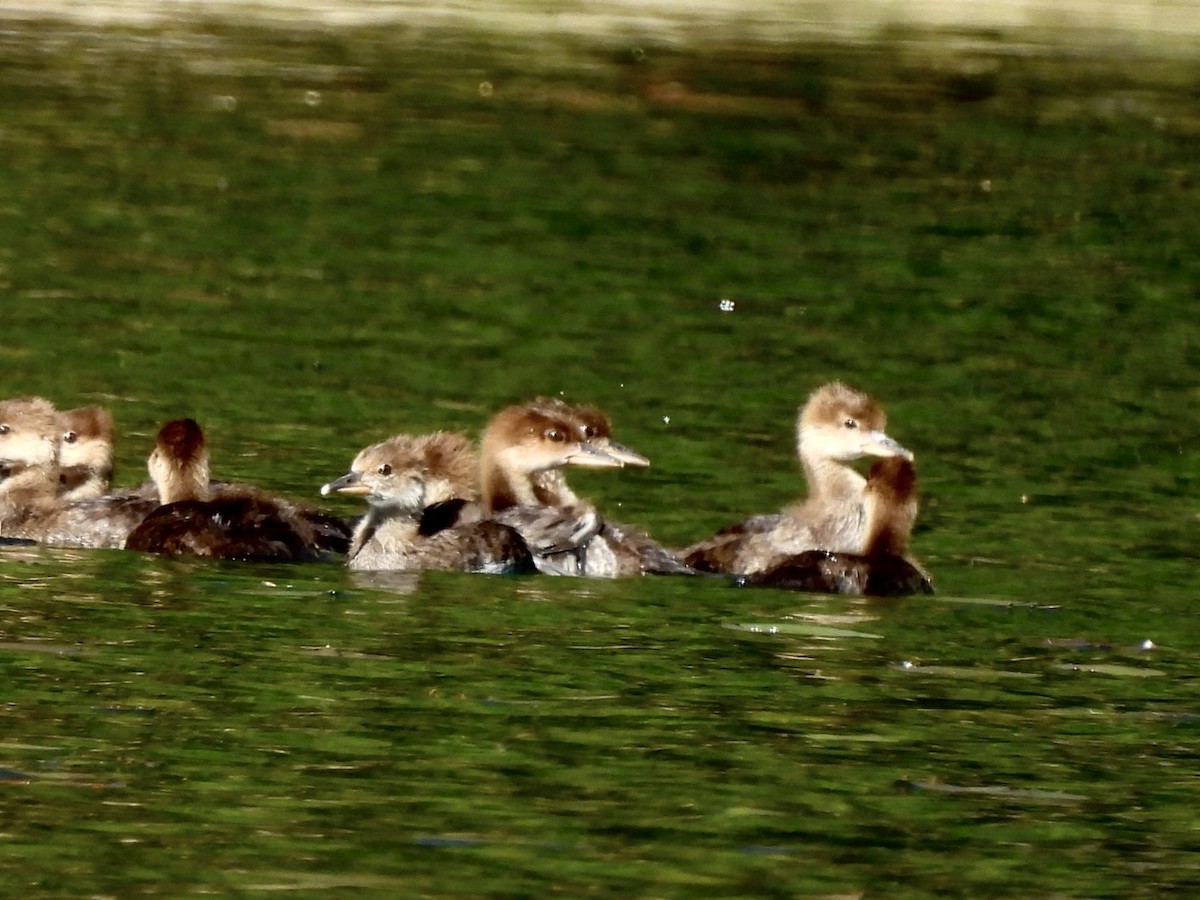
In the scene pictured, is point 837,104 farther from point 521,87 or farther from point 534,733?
point 534,733

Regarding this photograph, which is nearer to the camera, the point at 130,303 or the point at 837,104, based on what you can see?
the point at 130,303

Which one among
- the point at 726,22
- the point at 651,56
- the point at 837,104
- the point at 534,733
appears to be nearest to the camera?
the point at 534,733

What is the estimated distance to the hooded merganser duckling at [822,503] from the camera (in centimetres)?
1203

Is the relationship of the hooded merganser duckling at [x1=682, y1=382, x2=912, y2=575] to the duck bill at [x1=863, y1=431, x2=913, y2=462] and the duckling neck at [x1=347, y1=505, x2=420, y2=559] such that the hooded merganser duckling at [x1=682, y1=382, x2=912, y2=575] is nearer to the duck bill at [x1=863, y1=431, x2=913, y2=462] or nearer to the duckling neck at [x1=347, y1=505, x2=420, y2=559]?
the duck bill at [x1=863, y1=431, x2=913, y2=462]

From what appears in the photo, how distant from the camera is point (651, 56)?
105 ft

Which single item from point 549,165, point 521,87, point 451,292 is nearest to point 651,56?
point 521,87

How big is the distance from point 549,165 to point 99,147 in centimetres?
374

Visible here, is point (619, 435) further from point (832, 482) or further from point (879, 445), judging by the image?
point (879, 445)

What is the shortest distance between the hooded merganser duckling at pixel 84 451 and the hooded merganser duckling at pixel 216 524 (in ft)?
A: 2.70

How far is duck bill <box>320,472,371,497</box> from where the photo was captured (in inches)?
469

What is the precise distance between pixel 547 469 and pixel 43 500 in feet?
7.33

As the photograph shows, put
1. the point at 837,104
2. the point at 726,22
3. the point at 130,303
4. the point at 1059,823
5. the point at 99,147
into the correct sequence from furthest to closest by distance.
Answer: the point at 726,22
the point at 837,104
the point at 99,147
the point at 130,303
the point at 1059,823

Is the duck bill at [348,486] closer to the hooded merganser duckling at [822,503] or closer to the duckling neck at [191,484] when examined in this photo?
the duckling neck at [191,484]

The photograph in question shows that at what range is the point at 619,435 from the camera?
1483cm
